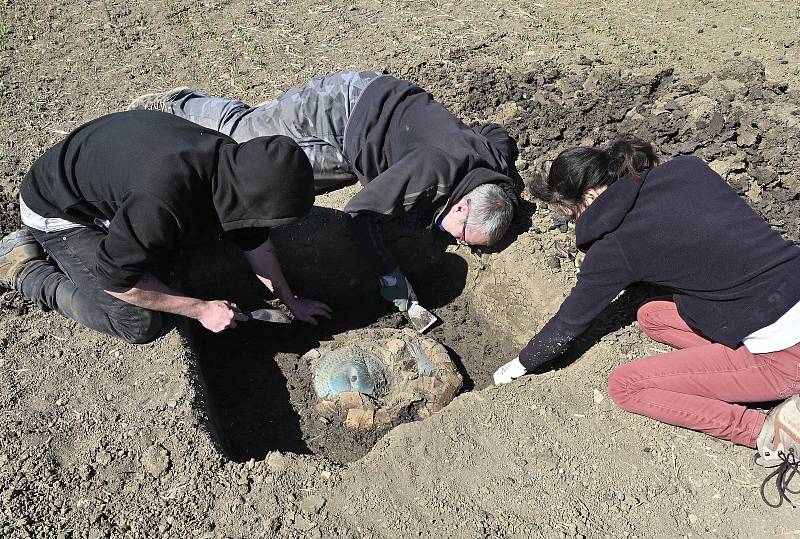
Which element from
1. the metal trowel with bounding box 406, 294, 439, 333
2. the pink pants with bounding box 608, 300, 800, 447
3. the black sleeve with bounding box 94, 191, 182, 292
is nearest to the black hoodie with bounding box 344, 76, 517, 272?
the metal trowel with bounding box 406, 294, 439, 333

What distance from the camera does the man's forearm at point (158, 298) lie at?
314 cm

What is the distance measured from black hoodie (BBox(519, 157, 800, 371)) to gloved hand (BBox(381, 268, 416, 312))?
1374 mm

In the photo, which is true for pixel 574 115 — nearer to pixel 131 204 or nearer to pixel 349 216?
pixel 349 216

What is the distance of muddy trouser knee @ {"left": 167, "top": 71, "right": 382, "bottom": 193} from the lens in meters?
4.36

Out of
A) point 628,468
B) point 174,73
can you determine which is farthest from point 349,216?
point 174,73

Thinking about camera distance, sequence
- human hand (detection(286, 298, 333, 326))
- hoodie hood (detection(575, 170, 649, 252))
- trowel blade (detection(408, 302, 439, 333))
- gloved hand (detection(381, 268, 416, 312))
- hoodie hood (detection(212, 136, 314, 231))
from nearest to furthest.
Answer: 1. hoodie hood (detection(212, 136, 314, 231))
2. hoodie hood (detection(575, 170, 649, 252))
3. human hand (detection(286, 298, 333, 326))
4. gloved hand (detection(381, 268, 416, 312))
5. trowel blade (detection(408, 302, 439, 333))

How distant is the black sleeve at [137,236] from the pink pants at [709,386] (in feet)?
7.12

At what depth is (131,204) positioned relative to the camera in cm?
279

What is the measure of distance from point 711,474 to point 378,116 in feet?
8.81

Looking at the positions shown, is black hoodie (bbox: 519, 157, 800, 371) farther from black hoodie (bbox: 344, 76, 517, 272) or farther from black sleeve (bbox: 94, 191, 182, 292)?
black sleeve (bbox: 94, 191, 182, 292)

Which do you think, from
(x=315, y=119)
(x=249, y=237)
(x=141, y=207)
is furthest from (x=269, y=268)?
(x=315, y=119)

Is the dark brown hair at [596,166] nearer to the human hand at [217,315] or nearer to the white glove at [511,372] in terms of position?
the white glove at [511,372]

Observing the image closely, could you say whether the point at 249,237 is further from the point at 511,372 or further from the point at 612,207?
the point at 612,207

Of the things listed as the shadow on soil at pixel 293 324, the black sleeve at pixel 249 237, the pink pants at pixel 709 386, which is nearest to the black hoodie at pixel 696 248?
the pink pants at pixel 709 386
